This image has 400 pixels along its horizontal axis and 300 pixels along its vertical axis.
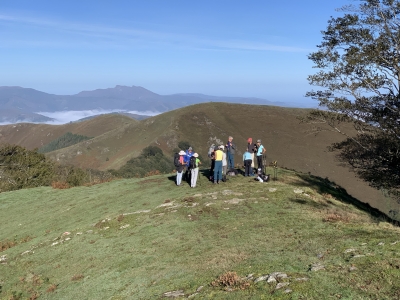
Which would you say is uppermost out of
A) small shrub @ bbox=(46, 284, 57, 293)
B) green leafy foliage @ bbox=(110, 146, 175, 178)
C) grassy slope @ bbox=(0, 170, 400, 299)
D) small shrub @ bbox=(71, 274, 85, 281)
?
grassy slope @ bbox=(0, 170, 400, 299)

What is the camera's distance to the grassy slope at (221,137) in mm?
87500

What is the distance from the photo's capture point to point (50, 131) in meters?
188

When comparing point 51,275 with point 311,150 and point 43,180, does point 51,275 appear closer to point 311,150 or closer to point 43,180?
point 43,180

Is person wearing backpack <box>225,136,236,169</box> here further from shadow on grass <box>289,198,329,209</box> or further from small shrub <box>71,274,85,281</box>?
small shrub <box>71,274,85,281</box>

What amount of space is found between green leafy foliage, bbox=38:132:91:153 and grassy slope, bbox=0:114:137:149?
523 centimetres

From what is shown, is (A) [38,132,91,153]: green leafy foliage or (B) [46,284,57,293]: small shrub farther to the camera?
(A) [38,132,91,153]: green leafy foliage

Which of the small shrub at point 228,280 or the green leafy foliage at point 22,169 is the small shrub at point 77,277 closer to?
the small shrub at point 228,280

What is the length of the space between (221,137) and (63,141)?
95.8m

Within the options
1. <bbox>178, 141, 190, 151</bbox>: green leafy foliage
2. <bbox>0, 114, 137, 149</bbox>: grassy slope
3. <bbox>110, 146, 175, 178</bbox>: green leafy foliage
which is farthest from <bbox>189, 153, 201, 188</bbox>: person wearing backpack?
<bbox>0, 114, 137, 149</bbox>: grassy slope

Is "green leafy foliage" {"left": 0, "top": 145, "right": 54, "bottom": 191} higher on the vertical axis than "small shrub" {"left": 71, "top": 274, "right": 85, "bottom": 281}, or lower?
lower

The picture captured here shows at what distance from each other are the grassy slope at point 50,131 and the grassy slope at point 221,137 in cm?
5740

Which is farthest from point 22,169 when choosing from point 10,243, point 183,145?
point 183,145

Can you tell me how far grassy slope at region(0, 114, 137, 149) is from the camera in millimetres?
172250

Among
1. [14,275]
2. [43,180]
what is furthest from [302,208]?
[43,180]
